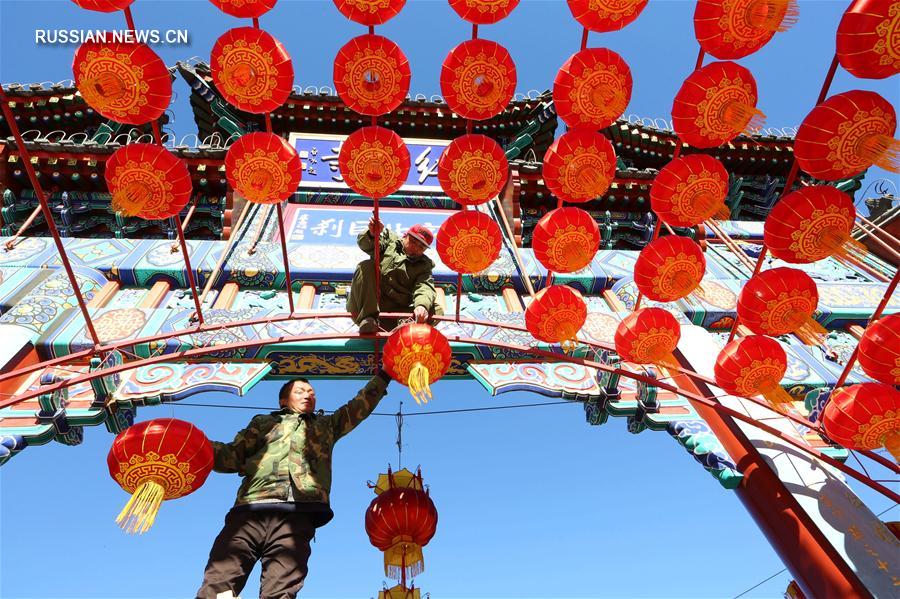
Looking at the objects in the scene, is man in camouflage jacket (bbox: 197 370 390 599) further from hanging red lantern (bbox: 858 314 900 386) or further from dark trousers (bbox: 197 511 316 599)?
hanging red lantern (bbox: 858 314 900 386)

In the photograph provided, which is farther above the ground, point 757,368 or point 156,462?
point 757,368

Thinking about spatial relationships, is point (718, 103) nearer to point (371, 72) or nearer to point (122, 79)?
point (371, 72)

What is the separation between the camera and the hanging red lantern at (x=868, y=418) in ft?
13.9

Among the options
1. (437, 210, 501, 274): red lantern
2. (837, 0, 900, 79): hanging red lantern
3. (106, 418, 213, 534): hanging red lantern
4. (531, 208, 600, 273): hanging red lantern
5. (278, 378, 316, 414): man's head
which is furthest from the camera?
(278, 378, 316, 414): man's head

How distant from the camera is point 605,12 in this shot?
3969 millimetres

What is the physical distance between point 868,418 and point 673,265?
5.37 ft

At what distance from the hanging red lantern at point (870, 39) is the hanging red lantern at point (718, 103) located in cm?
53

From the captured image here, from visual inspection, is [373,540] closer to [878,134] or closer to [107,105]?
[107,105]

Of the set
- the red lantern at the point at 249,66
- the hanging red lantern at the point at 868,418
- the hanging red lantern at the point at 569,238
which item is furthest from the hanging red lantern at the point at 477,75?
the hanging red lantern at the point at 868,418

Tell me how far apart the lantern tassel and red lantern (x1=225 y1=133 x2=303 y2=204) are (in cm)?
191

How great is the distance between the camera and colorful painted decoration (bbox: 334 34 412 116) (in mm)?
3973

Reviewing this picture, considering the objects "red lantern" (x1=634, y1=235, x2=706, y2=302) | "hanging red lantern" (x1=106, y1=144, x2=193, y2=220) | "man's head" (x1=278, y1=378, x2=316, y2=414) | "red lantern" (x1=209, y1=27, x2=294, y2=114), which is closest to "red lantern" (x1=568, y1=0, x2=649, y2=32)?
"red lantern" (x1=634, y1=235, x2=706, y2=302)

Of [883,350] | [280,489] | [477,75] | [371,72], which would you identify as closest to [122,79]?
[371,72]

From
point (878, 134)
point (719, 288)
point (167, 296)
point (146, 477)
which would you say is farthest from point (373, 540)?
point (719, 288)
